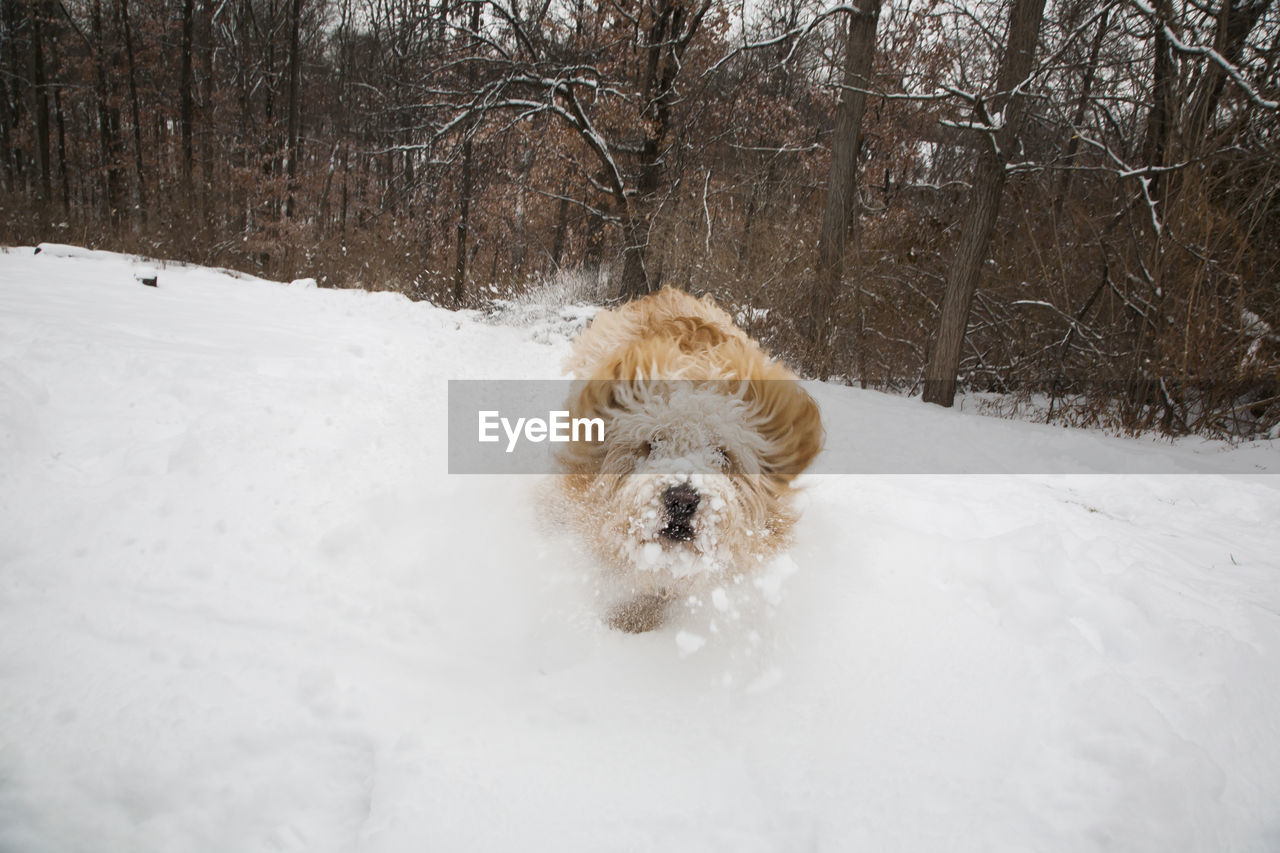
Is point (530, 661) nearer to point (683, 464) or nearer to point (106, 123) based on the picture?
point (683, 464)

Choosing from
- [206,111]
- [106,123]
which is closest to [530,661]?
[206,111]

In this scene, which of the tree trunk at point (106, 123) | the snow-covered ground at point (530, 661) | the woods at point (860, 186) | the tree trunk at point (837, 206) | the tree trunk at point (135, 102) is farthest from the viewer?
the tree trunk at point (106, 123)

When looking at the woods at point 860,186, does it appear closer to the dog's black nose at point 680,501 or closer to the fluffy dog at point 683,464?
the fluffy dog at point 683,464

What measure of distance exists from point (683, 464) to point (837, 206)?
7.57 metres

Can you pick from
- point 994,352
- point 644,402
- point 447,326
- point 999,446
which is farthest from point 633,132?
point 644,402

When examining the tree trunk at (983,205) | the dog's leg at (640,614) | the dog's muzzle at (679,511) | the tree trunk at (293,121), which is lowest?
the dog's leg at (640,614)

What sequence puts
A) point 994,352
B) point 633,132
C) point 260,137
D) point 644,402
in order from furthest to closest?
1. point 260,137
2. point 633,132
3. point 994,352
4. point 644,402

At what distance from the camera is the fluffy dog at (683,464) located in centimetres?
227

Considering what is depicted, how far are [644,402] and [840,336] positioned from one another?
7.16 meters

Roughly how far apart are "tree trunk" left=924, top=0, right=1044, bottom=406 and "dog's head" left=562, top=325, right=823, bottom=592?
4945 mm

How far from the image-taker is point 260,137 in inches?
700

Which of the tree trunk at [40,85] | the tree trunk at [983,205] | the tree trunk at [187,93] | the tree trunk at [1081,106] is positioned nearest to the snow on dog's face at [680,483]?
the tree trunk at [983,205]

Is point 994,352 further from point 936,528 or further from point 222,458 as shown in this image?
point 222,458

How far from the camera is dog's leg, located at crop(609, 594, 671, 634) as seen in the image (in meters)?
2.50
